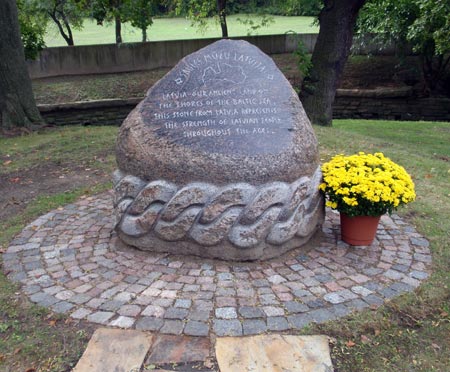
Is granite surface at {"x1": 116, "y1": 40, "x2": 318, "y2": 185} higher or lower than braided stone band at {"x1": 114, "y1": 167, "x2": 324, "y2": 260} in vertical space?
higher

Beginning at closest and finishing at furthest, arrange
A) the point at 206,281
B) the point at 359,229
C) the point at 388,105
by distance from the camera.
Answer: the point at 206,281, the point at 359,229, the point at 388,105

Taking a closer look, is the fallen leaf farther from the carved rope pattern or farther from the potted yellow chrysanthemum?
the potted yellow chrysanthemum

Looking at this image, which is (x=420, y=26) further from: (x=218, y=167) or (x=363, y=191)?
(x=218, y=167)

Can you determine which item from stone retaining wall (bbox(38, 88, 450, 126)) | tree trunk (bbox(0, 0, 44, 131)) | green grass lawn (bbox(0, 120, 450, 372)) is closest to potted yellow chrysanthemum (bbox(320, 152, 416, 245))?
green grass lawn (bbox(0, 120, 450, 372))

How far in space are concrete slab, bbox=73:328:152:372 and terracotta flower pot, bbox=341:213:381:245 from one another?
7.42 feet

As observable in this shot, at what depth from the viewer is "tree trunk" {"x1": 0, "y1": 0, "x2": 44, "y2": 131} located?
9453 millimetres

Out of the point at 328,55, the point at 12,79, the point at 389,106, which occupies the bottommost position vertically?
the point at 389,106

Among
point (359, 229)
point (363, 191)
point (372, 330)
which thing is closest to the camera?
Answer: point (372, 330)

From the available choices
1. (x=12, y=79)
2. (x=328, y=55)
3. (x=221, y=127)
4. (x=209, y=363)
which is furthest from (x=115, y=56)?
(x=209, y=363)

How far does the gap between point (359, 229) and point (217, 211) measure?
58.3 inches

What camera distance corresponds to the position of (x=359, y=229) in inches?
174

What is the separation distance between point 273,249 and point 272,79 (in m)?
1.73

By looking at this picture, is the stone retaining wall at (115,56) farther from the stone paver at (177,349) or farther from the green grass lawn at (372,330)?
the stone paver at (177,349)

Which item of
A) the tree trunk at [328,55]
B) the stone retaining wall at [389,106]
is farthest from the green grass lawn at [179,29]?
the tree trunk at [328,55]
